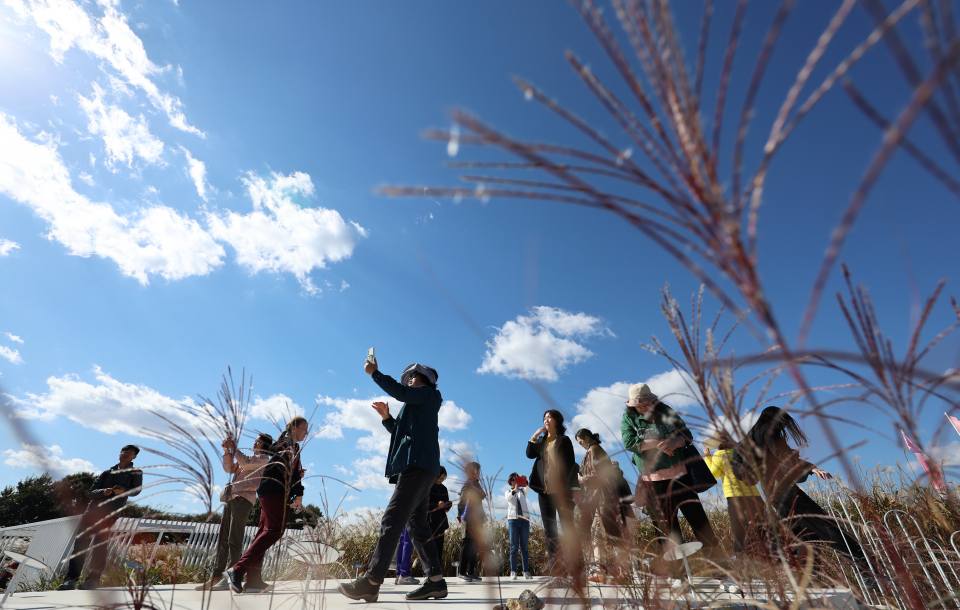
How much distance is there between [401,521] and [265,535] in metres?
1.26

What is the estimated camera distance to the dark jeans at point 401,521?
120 inches

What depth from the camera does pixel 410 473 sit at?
10.7 feet

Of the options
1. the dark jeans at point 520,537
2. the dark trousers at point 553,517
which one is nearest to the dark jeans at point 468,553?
the dark jeans at point 520,537

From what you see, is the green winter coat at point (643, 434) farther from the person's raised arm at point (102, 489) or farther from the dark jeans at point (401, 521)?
the person's raised arm at point (102, 489)

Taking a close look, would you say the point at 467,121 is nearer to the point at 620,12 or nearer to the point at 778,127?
the point at 620,12

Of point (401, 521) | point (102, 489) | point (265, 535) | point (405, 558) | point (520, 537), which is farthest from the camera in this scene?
point (520, 537)

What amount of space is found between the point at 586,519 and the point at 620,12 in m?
2.03

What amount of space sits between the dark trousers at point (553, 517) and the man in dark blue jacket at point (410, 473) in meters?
0.94

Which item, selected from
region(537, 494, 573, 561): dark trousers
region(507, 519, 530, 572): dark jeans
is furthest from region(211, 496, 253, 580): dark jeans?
region(507, 519, 530, 572): dark jeans

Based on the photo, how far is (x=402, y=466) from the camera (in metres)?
3.27

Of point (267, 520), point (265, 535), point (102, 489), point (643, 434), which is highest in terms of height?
point (102, 489)

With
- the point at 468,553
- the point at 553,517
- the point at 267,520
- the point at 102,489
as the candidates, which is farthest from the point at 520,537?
the point at 102,489

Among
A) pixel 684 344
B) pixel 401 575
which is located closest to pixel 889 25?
pixel 684 344

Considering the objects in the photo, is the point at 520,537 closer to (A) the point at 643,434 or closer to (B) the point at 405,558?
(B) the point at 405,558
